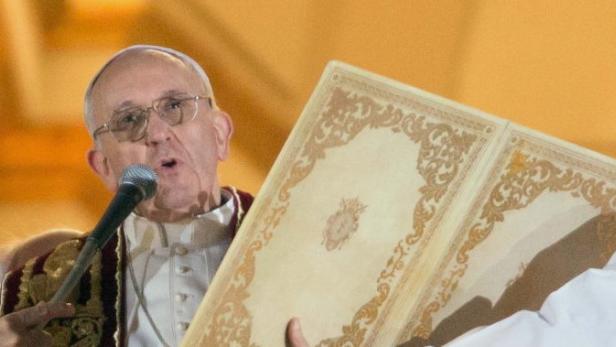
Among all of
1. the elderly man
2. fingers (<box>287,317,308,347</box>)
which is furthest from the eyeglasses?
fingers (<box>287,317,308,347</box>)

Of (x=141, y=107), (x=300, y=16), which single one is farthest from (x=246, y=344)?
(x=300, y=16)

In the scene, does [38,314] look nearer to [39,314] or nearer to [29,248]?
[39,314]

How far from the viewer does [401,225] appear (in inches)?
61.9

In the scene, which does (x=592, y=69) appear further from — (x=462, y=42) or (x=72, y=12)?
(x=72, y=12)

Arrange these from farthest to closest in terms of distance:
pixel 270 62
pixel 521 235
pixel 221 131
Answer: pixel 270 62 → pixel 221 131 → pixel 521 235

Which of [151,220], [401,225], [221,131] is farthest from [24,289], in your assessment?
[401,225]

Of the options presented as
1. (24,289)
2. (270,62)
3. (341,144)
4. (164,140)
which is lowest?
(24,289)

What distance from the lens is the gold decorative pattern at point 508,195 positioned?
4.97 feet

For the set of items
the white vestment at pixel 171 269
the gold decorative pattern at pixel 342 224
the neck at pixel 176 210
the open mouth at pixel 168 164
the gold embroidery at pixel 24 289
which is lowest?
the gold embroidery at pixel 24 289

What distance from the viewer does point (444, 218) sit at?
1.54 m

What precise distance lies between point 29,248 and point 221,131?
58 centimetres

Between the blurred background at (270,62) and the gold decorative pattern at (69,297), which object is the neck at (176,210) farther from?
the blurred background at (270,62)

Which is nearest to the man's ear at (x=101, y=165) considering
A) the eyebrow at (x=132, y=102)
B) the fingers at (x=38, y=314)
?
the eyebrow at (x=132, y=102)

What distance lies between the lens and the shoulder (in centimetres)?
218
